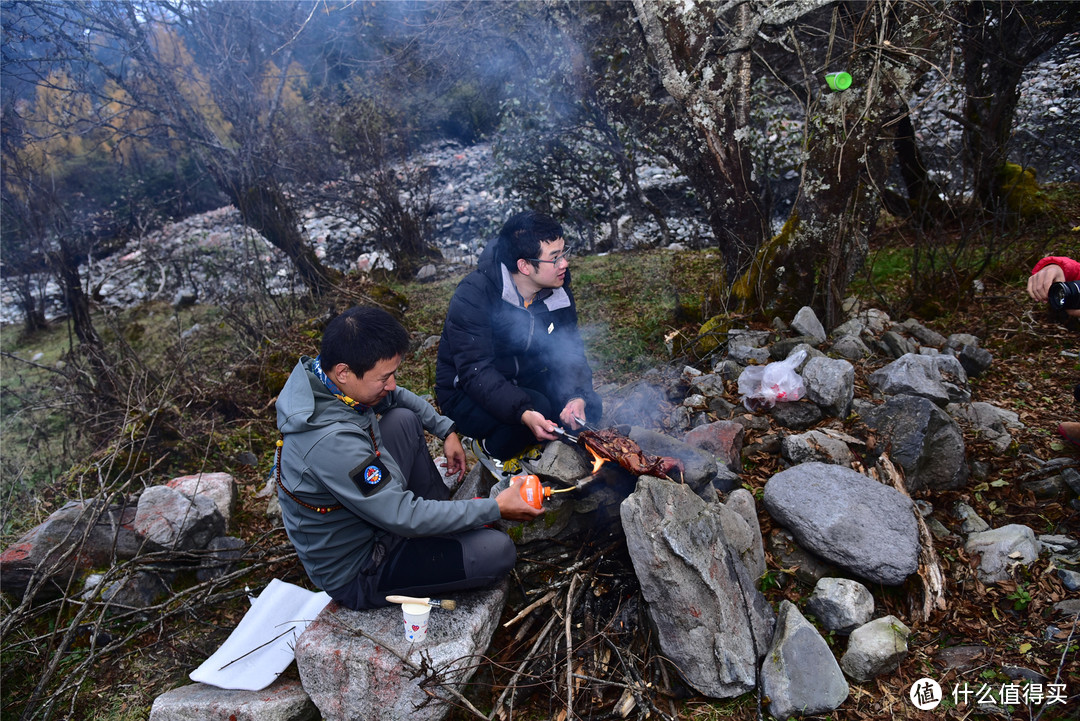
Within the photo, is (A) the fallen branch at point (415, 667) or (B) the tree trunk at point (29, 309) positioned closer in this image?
(A) the fallen branch at point (415, 667)

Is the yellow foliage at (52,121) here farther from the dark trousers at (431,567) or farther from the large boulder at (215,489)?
the dark trousers at (431,567)

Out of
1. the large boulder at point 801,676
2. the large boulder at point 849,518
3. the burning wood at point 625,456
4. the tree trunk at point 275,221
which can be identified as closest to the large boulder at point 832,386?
the large boulder at point 849,518

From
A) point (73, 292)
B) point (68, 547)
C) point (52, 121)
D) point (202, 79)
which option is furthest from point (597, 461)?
point (52, 121)

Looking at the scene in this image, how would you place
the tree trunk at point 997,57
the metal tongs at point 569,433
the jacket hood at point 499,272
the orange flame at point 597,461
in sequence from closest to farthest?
the orange flame at point 597,461 → the metal tongs at point 569,433 → the jacket hood at point 499,272 → the tree trunk at point 997,57

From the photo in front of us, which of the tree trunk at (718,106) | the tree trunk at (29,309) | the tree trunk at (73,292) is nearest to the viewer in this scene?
the tree trunk at (718,106)

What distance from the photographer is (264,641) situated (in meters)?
2.86

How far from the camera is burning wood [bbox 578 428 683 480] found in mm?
2748

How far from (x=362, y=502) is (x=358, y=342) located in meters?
0.66

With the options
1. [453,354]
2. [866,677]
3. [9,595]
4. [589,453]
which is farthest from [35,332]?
[866,677]

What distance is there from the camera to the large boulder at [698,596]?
7.50 ft

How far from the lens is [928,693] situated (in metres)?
2.18

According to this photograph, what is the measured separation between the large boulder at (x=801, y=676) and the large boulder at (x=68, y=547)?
3.64m

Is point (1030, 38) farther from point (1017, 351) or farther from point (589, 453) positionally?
point (589, 453)

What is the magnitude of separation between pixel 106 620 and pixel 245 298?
195 inches
